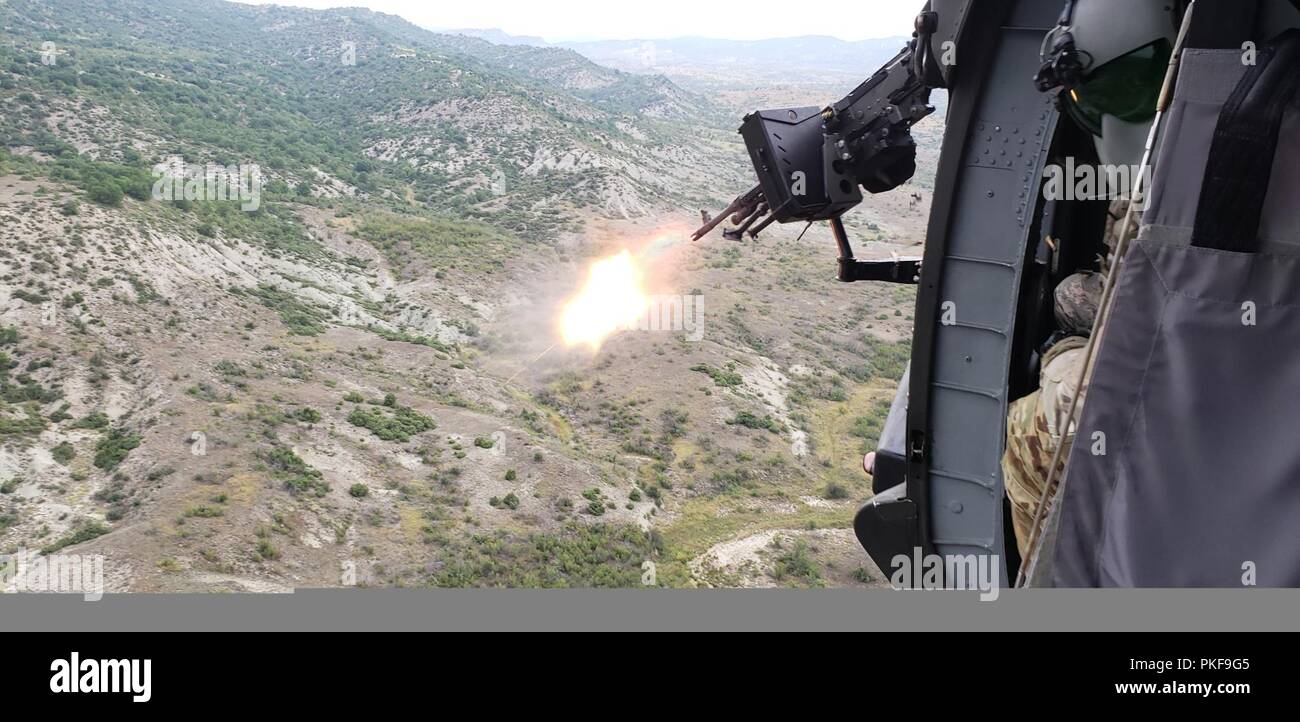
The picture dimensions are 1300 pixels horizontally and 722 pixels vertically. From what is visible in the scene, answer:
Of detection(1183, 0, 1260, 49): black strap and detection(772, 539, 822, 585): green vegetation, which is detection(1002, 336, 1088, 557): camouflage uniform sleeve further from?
detection(772, 539, 822, 585): green vegetation

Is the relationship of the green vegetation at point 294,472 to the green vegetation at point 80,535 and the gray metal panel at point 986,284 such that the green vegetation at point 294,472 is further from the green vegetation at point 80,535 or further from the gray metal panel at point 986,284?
the gray metal panel at point 986,284

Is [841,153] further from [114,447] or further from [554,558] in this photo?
[114,447]

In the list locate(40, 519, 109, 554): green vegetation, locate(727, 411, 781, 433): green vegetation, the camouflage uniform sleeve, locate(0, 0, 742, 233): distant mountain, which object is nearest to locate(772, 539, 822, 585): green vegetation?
locate(727, 411, 781, 433): green vegetation

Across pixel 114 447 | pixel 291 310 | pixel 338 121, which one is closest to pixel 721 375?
pixel 291 310

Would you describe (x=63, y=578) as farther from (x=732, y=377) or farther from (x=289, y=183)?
(x=289, y=183)

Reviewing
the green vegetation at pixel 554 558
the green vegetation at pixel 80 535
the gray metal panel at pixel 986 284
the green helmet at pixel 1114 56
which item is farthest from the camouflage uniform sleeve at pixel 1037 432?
the green vegetation at pixel 80 535

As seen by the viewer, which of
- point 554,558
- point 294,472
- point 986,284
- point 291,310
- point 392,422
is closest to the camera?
point 986,284
